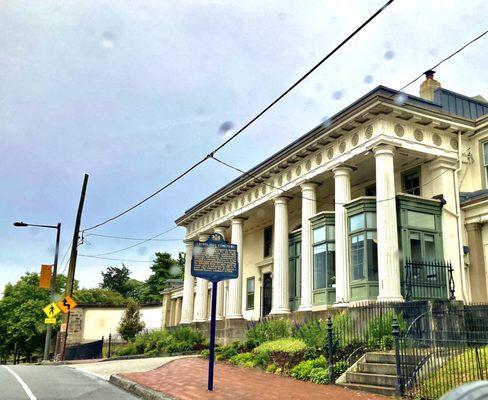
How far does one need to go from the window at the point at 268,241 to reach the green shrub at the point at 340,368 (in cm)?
1648

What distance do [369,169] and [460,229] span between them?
4.34 m

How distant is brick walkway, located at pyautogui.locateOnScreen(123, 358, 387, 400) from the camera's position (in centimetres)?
994

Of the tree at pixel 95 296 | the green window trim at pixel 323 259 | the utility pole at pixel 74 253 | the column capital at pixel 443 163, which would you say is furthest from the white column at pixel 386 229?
the tree at pixel 95 296

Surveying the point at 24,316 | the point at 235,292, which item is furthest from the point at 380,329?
the point at 24,316

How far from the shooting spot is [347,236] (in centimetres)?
1838

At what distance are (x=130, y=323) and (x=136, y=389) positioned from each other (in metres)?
30.3

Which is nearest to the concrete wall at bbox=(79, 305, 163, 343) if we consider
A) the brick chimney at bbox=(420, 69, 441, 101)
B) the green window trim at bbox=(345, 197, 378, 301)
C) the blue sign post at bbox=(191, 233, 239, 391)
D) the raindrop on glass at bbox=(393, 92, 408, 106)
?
the green window trim at bbox=(345, 197, 378, 301)

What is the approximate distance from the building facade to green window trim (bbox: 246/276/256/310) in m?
7.63

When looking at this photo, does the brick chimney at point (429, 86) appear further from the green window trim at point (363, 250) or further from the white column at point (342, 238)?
the green window trim at point (363, 250)

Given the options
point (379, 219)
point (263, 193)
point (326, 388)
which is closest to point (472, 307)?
point (379, 219)

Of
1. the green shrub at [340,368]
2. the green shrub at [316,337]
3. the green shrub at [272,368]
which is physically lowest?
the green shrub at [272,368]

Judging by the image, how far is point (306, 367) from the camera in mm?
12773

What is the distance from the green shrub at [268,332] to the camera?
17.2m

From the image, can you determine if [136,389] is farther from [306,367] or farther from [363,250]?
[363,250]
